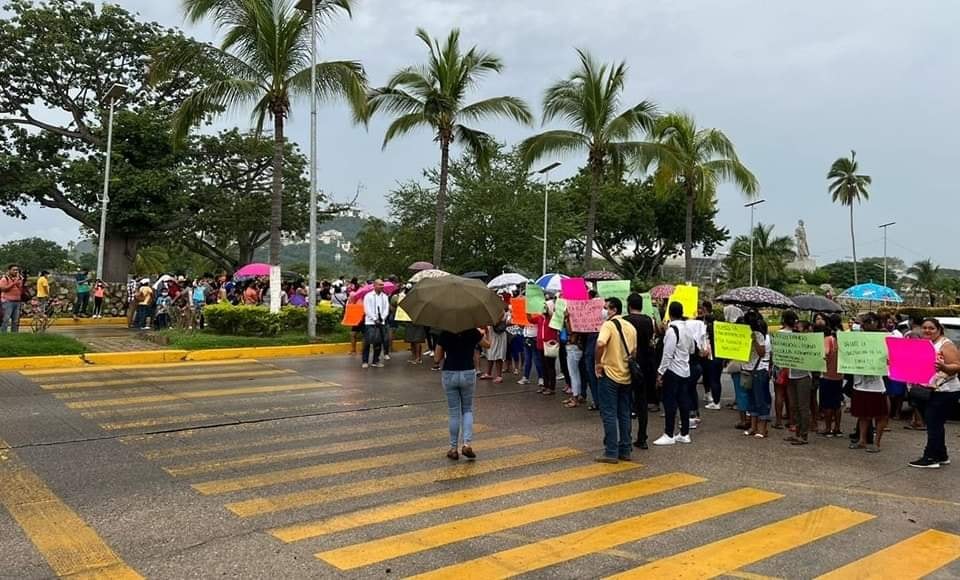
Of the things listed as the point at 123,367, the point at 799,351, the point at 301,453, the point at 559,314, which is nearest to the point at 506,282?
the point at 559,314

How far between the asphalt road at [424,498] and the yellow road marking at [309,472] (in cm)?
3

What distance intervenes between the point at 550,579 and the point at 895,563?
2458 mm

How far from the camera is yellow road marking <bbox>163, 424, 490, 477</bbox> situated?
21.8ft

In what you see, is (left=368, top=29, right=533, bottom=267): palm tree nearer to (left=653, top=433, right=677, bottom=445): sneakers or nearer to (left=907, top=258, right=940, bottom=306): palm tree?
(left=653, top=433, right=677, bottom=445): sneakers

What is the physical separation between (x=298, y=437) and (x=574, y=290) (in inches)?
204

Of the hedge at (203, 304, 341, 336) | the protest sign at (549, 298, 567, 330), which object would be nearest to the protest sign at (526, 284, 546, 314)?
the protest sign at (549, 298, 567, 330)

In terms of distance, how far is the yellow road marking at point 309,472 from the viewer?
20.1 feet

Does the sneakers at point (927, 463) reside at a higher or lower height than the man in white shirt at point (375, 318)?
lower

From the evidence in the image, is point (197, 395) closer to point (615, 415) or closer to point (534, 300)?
point (534, 300)

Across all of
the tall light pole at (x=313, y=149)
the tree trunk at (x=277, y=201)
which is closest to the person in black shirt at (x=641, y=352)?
the tall light pole at (x=313, y=149)

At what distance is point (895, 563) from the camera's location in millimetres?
4852

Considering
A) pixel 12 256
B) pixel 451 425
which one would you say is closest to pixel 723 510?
pixel 451 425

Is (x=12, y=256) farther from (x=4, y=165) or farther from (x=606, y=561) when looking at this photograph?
(x=606, y=561)

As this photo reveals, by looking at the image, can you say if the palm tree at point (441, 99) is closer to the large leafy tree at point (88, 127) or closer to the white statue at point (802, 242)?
the large leafy tree at point (88, 127)
